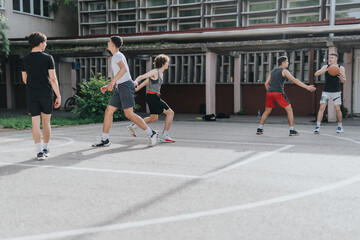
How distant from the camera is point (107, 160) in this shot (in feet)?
23.4

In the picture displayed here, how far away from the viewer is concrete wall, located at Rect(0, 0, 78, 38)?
24.9 metres

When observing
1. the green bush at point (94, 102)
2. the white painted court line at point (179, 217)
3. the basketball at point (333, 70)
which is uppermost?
the basketball at point (333, 70)

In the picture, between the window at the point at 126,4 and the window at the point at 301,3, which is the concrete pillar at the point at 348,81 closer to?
the window at the point at 301,3

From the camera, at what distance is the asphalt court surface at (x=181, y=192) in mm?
3643

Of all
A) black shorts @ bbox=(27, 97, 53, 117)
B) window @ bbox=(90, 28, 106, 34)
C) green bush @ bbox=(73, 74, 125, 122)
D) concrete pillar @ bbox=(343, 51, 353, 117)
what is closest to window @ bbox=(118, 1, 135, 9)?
window @ bbox=(90, 28, 106, 34)

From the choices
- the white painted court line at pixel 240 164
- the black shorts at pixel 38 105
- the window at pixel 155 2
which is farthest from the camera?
the window at pixel 155 2

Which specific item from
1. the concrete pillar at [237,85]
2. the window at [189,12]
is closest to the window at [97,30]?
the window at [189,12]

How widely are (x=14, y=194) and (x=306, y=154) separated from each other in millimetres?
5023

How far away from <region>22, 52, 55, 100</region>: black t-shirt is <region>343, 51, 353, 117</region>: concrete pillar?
1375 cm

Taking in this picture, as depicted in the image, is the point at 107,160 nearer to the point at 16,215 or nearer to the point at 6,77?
the point at 16,215

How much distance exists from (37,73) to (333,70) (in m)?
7.59

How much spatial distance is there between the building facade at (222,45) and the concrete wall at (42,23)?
1369mm

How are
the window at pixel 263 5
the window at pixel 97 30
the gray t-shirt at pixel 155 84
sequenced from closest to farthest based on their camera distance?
1. the gray t-shirt at pixel 155 84
2. the window at pixel 263 5
3. the window at pixel 97 30

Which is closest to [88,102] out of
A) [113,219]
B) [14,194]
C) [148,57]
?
[148,57]
